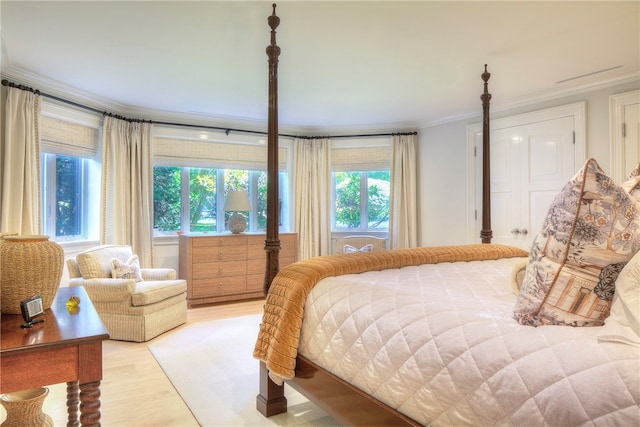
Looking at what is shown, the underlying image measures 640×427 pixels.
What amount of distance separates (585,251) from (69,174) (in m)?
4.73

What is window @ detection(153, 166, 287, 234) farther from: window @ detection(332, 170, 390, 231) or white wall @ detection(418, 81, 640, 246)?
white wall @ detection(418, 81, 640, 246)

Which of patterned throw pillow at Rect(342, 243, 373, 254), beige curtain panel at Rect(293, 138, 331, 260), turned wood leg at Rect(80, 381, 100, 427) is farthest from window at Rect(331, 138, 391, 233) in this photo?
turned wood leg at Rect(80, 381, 100, 427)

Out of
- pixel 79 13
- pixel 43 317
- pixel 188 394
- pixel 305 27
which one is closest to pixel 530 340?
pixel 43 317

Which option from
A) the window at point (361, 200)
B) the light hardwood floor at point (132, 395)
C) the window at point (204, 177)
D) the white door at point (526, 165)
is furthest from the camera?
the window at point (361, 200)

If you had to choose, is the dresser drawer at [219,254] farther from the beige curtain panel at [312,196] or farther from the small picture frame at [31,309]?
the small picture frame at [31,309]

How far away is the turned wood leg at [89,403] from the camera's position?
1.11m

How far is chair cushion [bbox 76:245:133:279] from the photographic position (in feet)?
11.2

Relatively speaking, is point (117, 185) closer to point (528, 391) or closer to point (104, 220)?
point (104, 220)

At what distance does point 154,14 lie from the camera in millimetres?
2531

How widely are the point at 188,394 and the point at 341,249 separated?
135 inches

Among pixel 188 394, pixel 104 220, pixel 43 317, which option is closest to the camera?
pixel 43 317

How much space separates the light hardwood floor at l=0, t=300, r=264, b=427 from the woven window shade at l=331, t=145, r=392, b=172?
3543mm

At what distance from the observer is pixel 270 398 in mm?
2131

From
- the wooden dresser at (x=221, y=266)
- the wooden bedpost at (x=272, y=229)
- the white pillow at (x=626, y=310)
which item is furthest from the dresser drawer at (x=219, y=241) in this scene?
the white pillow at (x=626, y=310)
